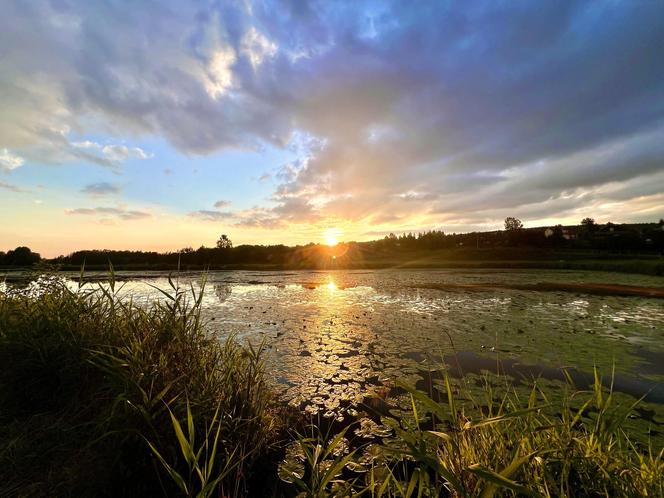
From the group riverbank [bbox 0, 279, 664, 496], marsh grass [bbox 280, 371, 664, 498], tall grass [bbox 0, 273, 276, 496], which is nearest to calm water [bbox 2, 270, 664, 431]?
riverbank [bbox 0, 279, 664, 496]

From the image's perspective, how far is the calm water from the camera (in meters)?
5.29

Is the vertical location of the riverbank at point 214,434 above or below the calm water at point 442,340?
above

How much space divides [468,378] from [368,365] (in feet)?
6.22

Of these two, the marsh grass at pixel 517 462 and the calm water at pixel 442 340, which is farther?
the calm water at pixel 442 340

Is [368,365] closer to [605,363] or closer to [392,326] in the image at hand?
[392,326]

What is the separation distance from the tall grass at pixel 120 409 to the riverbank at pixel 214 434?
0.06ft

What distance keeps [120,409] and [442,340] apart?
691 centimetres

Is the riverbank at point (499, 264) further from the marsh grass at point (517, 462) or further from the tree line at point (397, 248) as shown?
the marsh grass at point (517, 462)

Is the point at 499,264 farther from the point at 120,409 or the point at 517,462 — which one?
the point at 120,409

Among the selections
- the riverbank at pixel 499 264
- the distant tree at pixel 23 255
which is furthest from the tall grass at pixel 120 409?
the distant tree at pixel 23 255

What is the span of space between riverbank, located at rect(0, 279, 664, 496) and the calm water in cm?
81

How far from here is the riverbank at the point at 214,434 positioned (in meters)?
2.08

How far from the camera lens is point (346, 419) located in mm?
4234

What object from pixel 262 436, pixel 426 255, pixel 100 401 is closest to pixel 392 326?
pixel 262 436
